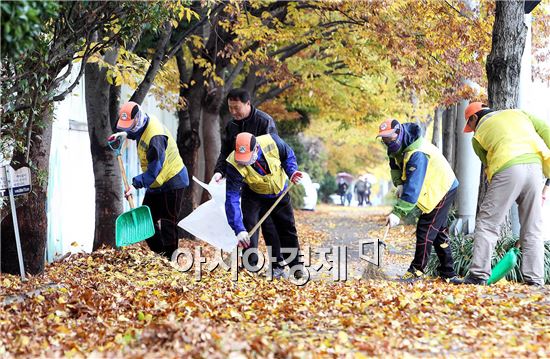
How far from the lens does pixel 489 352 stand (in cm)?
526

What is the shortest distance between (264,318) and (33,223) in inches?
148

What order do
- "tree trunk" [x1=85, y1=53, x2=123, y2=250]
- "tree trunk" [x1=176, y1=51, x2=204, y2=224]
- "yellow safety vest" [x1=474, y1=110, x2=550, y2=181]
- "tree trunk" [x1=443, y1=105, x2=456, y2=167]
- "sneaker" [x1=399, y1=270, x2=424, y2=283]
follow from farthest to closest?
"tree trunk" [x1=443, y1=105, x2=456, y2=167] → "tree trunk" [x1=176, y1=51, x2=204, y2=224] → "tree trunk" [x1=85, y1=53, x2=123, y2=250] → "sneaker" [x1=399, y1=270, x2=424, y2=283] → "yellow safety vest" [x1=474, y1=110, x2=550, y2=181]

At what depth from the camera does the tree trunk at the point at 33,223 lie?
29.9 feet

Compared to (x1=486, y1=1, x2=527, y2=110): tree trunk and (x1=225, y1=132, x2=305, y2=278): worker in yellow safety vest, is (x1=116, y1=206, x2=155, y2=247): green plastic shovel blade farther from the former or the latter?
(x1=486, y1=1, x2=527, y2=110): tree trunk

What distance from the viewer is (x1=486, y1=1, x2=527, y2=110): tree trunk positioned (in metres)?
9.62

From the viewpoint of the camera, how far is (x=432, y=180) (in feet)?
29.3

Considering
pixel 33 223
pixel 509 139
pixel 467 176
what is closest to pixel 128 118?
pixel 33 223

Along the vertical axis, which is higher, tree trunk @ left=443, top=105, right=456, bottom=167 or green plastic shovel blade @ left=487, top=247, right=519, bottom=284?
tree trunk @ left=443, top=105, right=456, bottom=167

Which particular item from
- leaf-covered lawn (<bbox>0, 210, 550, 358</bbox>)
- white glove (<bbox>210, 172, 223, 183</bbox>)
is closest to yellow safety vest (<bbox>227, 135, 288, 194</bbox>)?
white glove (<bbox>210, 172, 223, 183</bbox>)

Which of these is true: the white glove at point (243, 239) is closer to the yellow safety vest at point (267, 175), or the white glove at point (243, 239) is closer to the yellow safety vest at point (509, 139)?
the yellow safety vest at point (267, 175)

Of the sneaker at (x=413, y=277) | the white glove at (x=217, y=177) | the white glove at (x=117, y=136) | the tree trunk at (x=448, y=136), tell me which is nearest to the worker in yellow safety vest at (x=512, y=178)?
the sneaker at (x=413, y=277)

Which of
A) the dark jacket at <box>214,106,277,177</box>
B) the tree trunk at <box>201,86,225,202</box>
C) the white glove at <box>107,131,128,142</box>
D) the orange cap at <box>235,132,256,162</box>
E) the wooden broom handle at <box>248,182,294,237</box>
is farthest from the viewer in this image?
the tree trunk at <box>201,86,225,202</box>

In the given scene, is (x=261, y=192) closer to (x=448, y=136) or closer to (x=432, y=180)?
(x=432, y=180)

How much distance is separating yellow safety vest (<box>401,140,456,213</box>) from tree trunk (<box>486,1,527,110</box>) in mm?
1286
